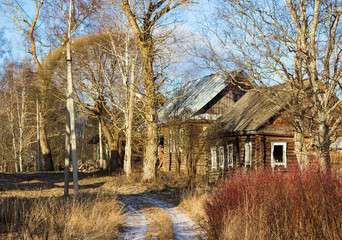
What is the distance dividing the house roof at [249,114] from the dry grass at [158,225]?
8.98 m

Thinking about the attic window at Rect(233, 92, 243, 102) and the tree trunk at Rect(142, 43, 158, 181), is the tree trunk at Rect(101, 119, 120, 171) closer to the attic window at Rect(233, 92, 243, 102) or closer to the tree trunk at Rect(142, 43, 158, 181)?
the attic window at Rect(233, 92, 243, 102)

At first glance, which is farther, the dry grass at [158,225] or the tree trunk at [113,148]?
the tree trunk at [113,148]

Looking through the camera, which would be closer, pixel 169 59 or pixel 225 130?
pixel 169 59

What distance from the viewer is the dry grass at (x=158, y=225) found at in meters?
7.19

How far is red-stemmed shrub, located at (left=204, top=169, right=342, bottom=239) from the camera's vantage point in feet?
14.0

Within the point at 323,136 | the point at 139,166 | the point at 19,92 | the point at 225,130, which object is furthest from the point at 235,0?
the point at 19,92

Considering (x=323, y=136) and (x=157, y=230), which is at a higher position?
(x=323, y=136)

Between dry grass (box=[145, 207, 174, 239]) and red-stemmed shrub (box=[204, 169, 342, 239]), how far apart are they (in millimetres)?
968

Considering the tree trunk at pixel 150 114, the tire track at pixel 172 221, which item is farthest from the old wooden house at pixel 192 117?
the tire track at pixel 172 221

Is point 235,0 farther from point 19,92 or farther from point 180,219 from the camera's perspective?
point 19,92

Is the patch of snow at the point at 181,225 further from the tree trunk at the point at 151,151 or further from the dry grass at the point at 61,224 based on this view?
the tree trunk at the point at 151,151

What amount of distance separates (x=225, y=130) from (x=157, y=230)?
12743 mm

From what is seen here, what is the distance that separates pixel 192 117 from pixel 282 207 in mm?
17938

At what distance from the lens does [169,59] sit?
18.0m
